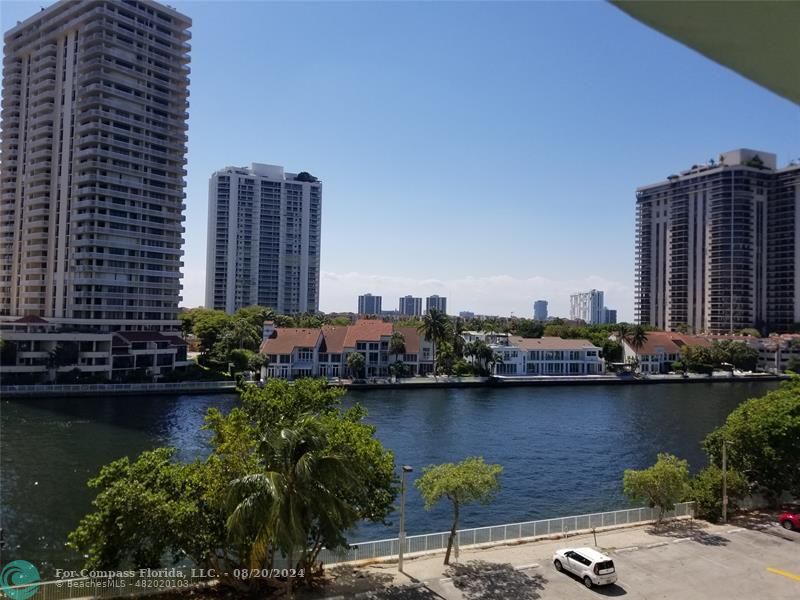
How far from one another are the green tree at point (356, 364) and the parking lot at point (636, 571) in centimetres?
4933

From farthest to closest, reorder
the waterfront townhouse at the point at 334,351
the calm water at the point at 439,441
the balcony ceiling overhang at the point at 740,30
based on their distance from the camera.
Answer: the waterfront townhouse at the point at 334,351, the calm water at the point at 439,441, the balcony ceiling overhang at the point at 740,30

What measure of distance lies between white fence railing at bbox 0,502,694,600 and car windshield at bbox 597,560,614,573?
4.10 metres

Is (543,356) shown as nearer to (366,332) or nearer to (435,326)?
(435,326)

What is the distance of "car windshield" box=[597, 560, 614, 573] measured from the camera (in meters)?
14.6

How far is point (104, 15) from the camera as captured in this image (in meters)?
69.0

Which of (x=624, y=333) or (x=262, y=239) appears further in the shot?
(x=262, y=239)

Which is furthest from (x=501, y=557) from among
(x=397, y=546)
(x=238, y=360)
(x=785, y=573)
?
Answer: (x=238, y=360)

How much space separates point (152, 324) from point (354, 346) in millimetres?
24786

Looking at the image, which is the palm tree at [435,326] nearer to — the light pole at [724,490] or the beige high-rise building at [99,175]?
the beige high-rise building at [99,175]

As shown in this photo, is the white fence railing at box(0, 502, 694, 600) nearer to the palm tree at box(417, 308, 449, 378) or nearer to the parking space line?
the parking space line

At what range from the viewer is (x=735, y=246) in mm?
121375

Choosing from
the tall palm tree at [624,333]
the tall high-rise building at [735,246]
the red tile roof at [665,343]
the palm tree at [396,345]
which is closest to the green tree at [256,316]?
the palm tree at [396,345]

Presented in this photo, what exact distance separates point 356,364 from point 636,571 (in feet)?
172

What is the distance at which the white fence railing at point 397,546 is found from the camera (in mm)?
13125
